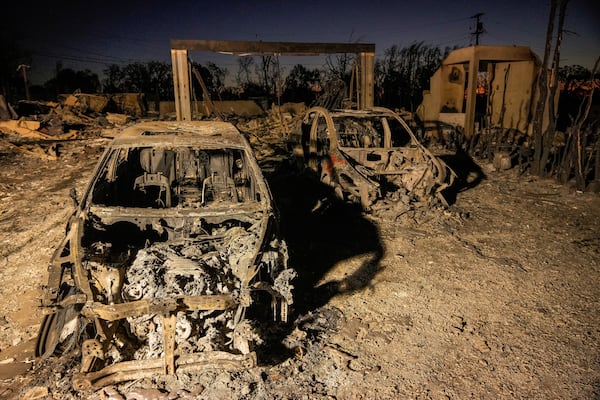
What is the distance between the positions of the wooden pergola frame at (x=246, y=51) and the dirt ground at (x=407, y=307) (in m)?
3.40

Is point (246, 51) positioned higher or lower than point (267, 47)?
lower

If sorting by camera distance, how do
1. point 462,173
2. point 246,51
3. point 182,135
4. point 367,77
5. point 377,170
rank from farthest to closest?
point 367,77, point 462,173, point 246,51, point 377,170, point 182,135

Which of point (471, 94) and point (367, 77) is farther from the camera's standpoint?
point (471, 94)

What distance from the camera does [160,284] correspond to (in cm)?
301

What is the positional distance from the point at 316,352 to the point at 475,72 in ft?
37.5

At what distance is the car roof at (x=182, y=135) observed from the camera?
4008mm

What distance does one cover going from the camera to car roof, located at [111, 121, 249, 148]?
4.01 meters

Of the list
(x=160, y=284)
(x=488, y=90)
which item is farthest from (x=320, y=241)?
(x=488, y=90)

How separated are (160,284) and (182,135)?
1.87 meters

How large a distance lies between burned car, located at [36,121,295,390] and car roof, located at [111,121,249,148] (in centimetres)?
2

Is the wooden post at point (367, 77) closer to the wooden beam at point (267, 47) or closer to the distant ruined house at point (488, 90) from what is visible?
the wooden beam at point (267, 47)

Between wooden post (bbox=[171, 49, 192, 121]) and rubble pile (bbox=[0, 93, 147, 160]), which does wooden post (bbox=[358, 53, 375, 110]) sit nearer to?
wooden post (bbox=[171, 49, 192, 121])

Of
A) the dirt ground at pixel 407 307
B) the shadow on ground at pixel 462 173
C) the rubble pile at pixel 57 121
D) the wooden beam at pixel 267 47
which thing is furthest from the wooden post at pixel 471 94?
the rubble pile at pixel 57 121

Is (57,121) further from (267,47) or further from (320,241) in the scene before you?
(320,241)
